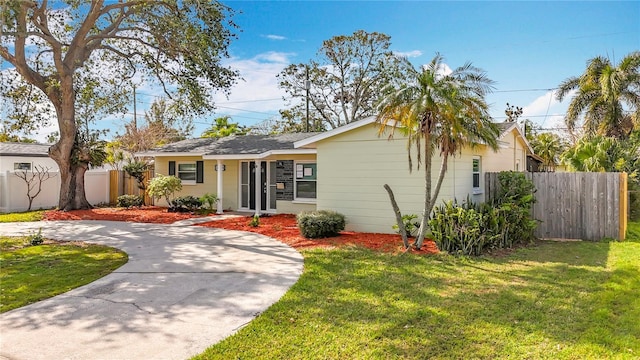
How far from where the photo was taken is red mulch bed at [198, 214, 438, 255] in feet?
28.9

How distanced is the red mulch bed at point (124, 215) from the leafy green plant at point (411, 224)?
7.88m

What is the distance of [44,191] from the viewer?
16938mm

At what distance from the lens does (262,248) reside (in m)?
8.73

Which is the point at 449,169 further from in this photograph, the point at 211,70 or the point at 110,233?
the point at 211,70

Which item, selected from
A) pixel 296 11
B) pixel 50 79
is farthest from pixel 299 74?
pixel 50 79

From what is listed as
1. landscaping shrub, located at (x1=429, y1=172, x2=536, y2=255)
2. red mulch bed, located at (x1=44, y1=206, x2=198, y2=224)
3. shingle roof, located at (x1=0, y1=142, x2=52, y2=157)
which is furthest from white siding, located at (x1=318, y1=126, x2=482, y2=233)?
shingle roof, located at (x1=0, y1=142, x2=52, y2=157)

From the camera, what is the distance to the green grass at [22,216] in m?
13.6

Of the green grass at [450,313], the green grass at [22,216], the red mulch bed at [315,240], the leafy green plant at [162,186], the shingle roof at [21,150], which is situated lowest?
the green grass at [450,313]

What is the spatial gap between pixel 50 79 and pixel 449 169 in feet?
50.6

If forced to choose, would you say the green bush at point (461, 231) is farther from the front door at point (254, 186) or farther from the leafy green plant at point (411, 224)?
the front door at point (254, 186)

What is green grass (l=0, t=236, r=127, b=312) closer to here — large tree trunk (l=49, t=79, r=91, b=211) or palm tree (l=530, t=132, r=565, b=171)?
large tree trunk (l=49, t=79, r=91, b=211)

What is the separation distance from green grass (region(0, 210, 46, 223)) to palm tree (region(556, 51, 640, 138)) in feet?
80.6

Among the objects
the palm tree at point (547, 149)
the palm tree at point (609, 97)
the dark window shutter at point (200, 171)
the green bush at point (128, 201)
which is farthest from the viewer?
the palm tree at point (547, 149)

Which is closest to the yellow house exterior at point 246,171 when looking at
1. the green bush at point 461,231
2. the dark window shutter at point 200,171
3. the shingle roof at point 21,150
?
the dark window shutter at point 200,171
